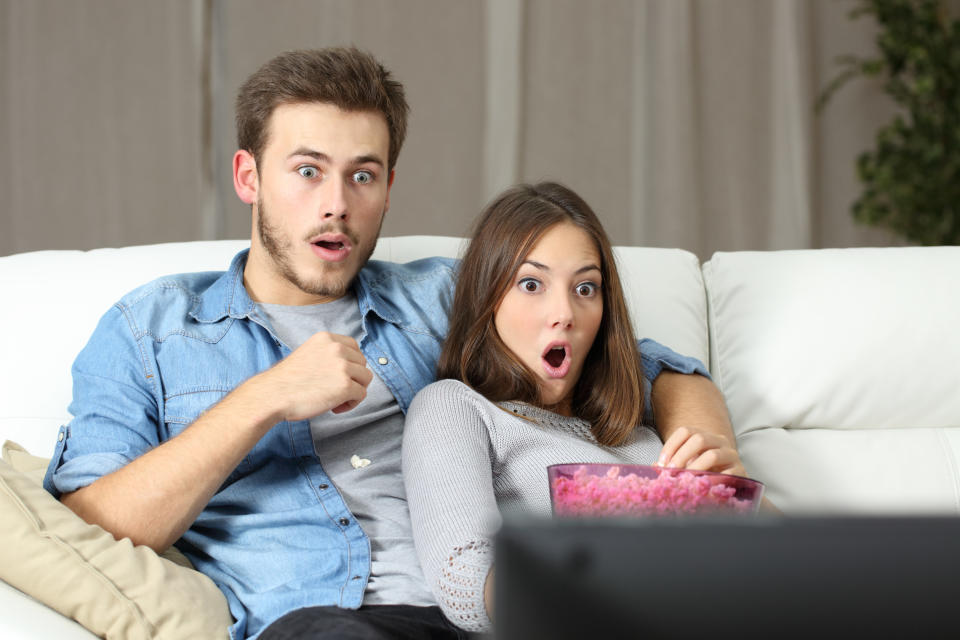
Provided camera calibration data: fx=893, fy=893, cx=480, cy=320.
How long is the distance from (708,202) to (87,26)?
8.13 ft

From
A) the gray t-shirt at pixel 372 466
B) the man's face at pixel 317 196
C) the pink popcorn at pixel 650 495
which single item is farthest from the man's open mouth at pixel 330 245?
the pink popcorn at pixel 650 495

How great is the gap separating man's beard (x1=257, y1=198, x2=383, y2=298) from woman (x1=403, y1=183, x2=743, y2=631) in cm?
19

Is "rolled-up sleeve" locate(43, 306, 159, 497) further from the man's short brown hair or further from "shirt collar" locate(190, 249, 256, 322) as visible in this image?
the man's short brown hair

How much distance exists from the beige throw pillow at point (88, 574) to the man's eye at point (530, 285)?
62 cm

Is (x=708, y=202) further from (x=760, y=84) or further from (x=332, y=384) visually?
(x=332, y=384)

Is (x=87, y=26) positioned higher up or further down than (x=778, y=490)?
higher up

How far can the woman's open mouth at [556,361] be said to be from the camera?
4.27 ft

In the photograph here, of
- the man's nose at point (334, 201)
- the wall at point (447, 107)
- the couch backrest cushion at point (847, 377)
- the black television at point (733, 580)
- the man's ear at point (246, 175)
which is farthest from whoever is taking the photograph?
the wall at point (447, 107)

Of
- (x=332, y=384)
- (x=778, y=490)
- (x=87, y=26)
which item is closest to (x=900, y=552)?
(x=332, y=384)

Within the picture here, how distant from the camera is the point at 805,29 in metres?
3.63

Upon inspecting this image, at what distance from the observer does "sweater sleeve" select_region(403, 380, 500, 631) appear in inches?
38.0

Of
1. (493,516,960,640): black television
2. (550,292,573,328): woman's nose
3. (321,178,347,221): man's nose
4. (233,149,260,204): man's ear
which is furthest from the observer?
(233,149,260,204): man's ear

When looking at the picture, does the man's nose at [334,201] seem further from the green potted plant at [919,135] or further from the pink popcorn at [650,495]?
the green potted plant at [919,135]

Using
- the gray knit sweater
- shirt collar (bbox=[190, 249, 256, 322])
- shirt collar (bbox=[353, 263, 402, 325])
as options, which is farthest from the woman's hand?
shirt collar (bbox=[190, 249, 256, 322])
